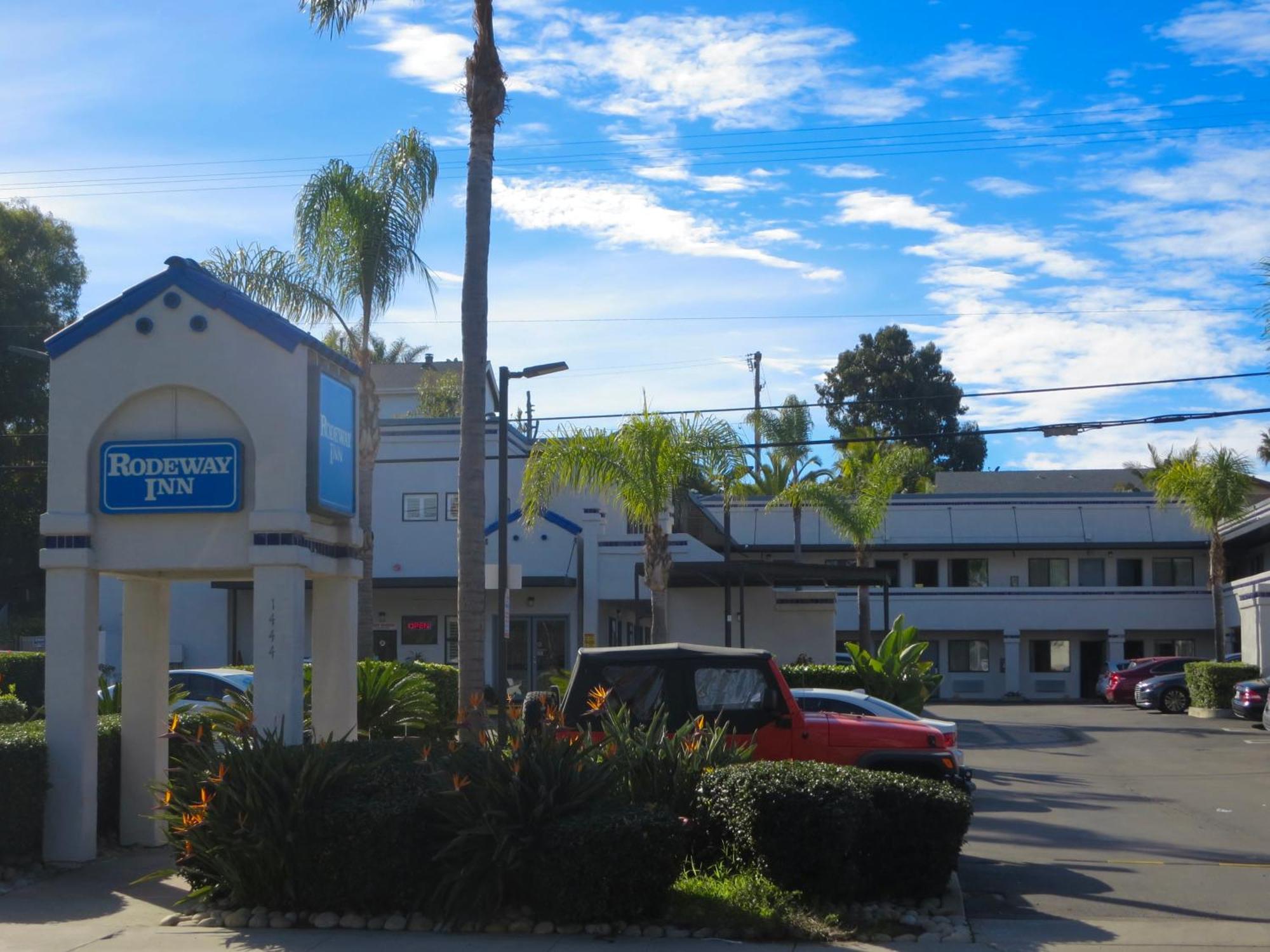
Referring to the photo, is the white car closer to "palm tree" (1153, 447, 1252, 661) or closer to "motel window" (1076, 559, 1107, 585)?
"palm tree" (1153, 447, 1252, 661)

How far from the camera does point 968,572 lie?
169 feet

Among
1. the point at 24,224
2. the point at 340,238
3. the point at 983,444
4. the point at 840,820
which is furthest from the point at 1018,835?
the point at 983,444

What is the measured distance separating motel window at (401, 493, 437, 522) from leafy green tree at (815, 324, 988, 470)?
142ft

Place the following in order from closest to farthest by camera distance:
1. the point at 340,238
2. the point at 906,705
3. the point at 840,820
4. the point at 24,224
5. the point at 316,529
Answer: the point at 840,820 < the point at 316,529 < the point at 340,238 < the point at 906,705 < the point at 24,224

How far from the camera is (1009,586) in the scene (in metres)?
50.2

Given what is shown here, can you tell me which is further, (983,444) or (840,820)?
(983,444)

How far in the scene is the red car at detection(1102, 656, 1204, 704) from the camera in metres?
40.8

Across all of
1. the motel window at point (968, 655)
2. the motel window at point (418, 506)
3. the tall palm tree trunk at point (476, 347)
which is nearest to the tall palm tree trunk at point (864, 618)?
the motel window at point (418, 506)

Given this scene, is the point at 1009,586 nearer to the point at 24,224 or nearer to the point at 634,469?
the point at 634,469

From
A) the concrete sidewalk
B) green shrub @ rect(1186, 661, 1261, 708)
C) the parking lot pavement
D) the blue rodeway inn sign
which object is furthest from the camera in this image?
green shrub @ rect(1186, 661, 1261, 708)

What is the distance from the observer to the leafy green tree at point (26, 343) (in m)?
39.4

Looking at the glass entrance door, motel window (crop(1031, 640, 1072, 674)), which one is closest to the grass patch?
the glass entrance door

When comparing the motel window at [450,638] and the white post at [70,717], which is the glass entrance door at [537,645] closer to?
the motel window at [450,638]

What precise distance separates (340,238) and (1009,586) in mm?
34168
